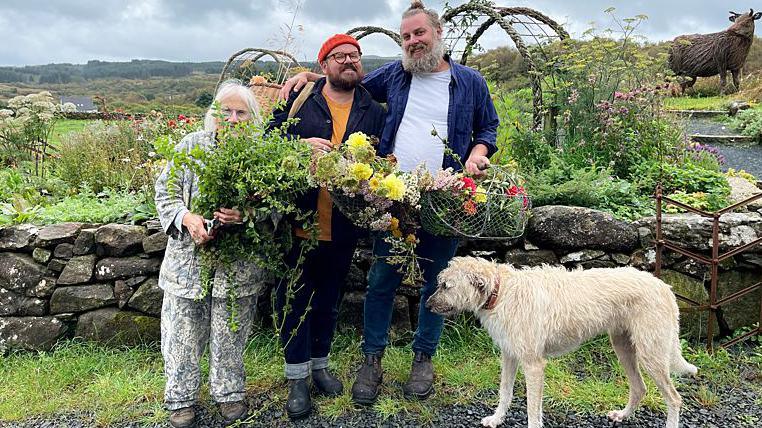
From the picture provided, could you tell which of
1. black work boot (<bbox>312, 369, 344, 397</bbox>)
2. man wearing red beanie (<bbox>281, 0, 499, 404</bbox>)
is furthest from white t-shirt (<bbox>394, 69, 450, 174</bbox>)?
black work boot (<bbox>312, 369, 344, 397</bbox>)

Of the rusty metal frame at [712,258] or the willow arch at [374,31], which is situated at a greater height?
the willow arch at [374,31]

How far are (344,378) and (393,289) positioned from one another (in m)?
0.96

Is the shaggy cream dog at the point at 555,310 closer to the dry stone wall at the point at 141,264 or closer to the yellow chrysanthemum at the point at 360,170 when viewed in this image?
the yellow chrysanthemum at the point at 360,170

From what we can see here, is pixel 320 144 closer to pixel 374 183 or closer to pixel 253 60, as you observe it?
A: pixel 374 183

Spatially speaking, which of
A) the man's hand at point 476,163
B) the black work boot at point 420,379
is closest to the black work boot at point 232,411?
the black work boot at point 420,379

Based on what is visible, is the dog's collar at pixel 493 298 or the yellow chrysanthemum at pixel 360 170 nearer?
the yellow chrysanthemum at pixel 360 170

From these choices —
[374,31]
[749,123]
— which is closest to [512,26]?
[374,31]

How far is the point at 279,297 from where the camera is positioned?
375cm

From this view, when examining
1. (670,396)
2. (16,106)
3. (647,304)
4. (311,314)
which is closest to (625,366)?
(670,396)

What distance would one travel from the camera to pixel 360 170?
296 centimetres

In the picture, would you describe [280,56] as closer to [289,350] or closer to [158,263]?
[158,263]

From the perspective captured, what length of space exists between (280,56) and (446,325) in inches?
169

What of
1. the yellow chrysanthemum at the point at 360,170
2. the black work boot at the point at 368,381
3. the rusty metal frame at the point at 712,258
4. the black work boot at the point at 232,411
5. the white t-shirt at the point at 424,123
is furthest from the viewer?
the rusty metal frame at the point at 712,258

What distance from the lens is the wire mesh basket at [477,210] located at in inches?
124
